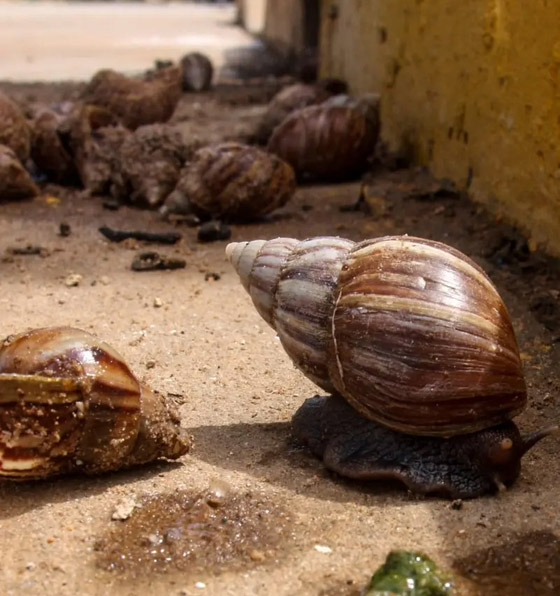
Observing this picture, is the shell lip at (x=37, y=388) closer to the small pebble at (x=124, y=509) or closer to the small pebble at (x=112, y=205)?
the small pebble at (x=124, y=509)

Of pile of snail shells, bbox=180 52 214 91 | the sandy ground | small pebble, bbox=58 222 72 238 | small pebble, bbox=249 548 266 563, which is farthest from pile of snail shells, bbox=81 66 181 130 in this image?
small pebble, bbox=249 548 266 563

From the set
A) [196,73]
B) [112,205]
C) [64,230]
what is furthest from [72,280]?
[196,73]

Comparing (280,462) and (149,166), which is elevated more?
(149,166)

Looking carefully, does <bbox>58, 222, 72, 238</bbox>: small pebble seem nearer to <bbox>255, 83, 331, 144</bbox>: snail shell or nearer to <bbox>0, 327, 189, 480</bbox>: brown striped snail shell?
<bbox>255, 83, 331, 144</bbox>: snail shell

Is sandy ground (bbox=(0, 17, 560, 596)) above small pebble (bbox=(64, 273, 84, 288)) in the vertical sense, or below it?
above

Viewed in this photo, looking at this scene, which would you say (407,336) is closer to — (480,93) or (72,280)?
(72,280)
